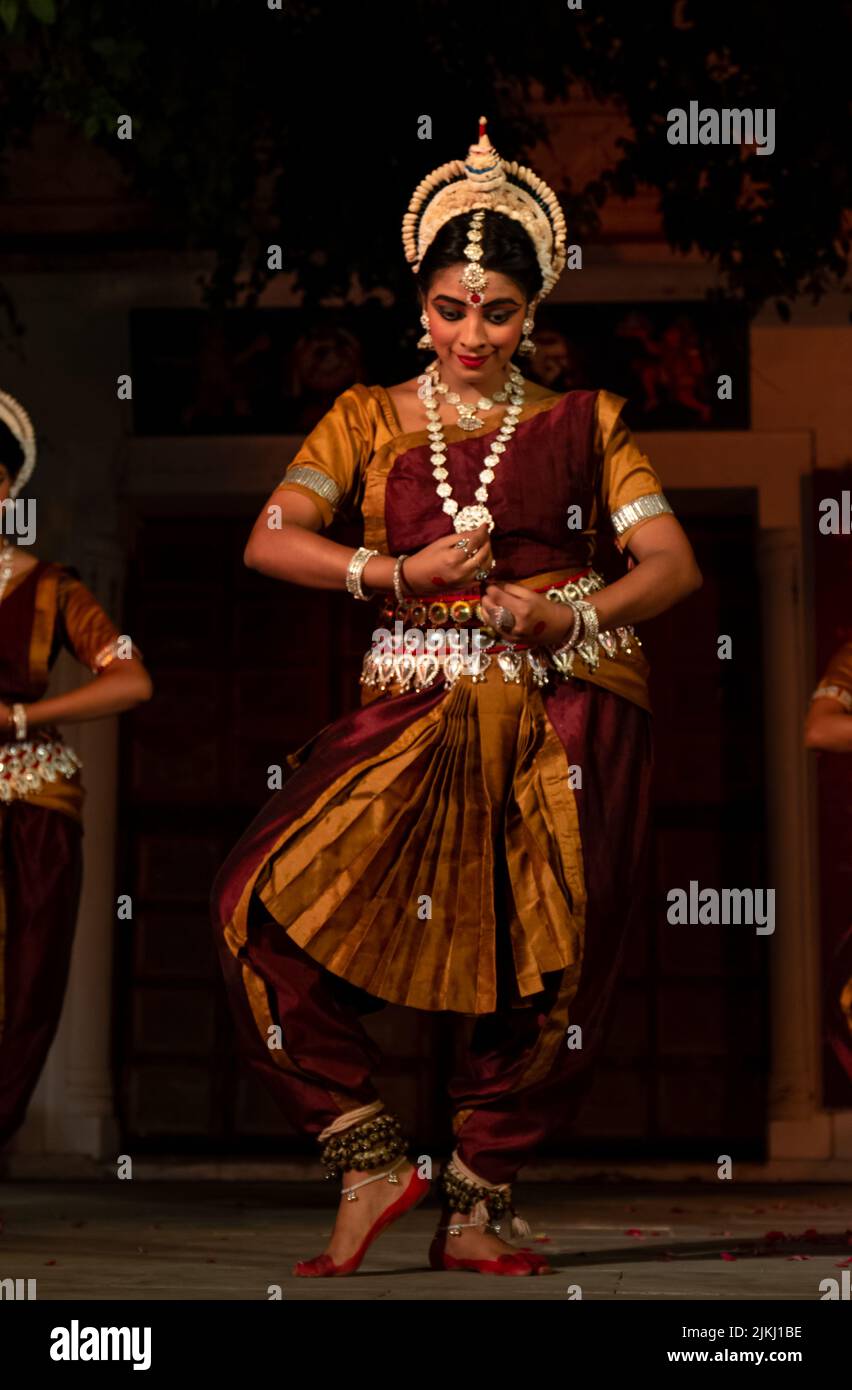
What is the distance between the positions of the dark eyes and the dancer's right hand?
1.68 feet

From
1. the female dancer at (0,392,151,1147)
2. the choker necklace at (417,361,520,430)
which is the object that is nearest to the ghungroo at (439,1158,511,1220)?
the choker necklace at (417,361,520,430)

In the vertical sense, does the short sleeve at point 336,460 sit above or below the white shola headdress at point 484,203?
below

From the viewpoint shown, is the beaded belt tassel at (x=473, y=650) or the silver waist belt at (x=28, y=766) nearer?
the beaded belt tassel at (x=473, y=650)

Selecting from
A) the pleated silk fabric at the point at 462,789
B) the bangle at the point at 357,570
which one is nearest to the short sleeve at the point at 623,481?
the pleated silk fabric at the point at 462,789

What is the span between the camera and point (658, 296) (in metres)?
7.93

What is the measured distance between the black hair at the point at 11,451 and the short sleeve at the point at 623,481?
192cm

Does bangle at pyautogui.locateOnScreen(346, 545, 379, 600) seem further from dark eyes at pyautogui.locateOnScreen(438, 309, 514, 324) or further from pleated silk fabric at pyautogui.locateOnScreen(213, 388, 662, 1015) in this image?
dark eyes at pyautogui.locateOnScreen(438, 309, 514, 324)

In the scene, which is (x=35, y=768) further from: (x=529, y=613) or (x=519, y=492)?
(x=529, y=613)

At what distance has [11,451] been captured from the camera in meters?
5.73

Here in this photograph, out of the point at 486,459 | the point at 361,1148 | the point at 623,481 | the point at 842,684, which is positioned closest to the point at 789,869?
the point at 842,684

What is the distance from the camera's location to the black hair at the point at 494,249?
430 centimetres

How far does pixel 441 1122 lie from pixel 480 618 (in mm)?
4000

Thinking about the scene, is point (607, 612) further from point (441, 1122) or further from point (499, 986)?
point (441, 1122)

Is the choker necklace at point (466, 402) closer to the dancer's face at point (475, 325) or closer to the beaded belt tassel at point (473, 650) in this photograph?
the dancer's face at point (475, 325)
